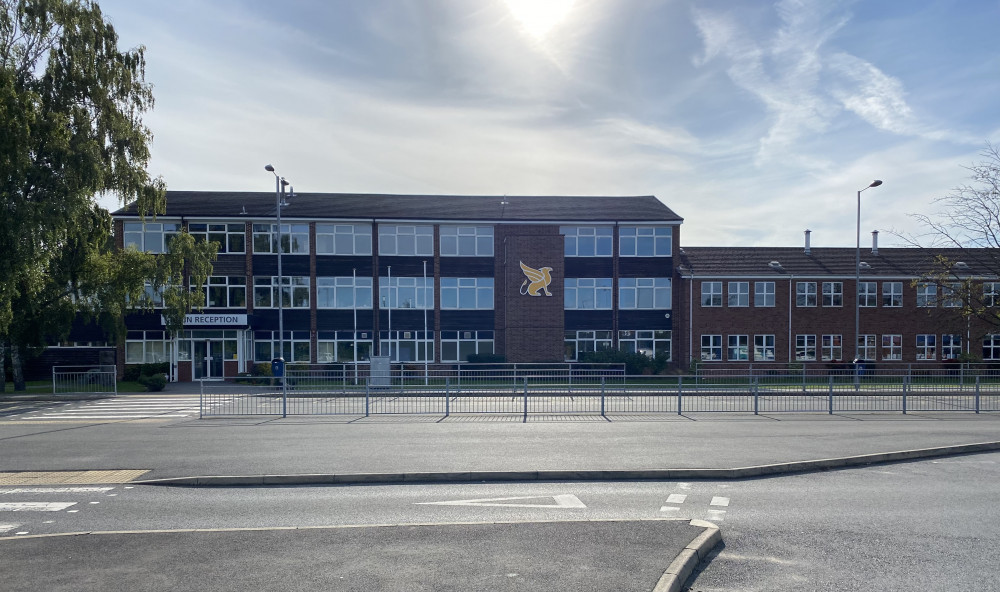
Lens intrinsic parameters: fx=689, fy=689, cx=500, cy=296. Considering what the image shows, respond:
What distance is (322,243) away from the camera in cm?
3941

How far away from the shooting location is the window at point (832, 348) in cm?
4153

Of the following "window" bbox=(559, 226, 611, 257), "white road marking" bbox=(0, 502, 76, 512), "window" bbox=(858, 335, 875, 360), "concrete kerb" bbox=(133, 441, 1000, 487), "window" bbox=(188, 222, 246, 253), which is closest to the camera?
"white road marking" bbox=(0, 502, 76, 512)

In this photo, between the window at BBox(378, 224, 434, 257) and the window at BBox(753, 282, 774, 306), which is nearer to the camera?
the window at BBox(378, 224, 434, 257)

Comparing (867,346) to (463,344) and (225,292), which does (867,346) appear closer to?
(463,344)

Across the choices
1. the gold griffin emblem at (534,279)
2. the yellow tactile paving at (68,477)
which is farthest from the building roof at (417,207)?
the yellow tactile paving at (68,477)

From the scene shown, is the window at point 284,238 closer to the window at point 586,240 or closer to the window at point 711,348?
the window at point 586,240

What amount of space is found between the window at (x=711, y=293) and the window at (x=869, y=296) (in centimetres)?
896

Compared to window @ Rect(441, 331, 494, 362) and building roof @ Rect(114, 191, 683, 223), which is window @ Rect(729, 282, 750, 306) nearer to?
building roof @ Rect(114, 191, 683, 223)

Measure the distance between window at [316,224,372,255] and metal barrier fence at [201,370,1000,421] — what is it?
18003 mm

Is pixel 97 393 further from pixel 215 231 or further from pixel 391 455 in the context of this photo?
pixel 391 455

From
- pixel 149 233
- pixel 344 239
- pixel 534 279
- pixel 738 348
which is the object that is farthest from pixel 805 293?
pixel 149 233

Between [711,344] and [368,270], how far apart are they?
810 inches

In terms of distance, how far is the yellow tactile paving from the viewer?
10281 mm

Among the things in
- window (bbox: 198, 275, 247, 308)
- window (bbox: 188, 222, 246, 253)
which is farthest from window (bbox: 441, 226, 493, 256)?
window (bbox: 198, 275, 247, 308)
